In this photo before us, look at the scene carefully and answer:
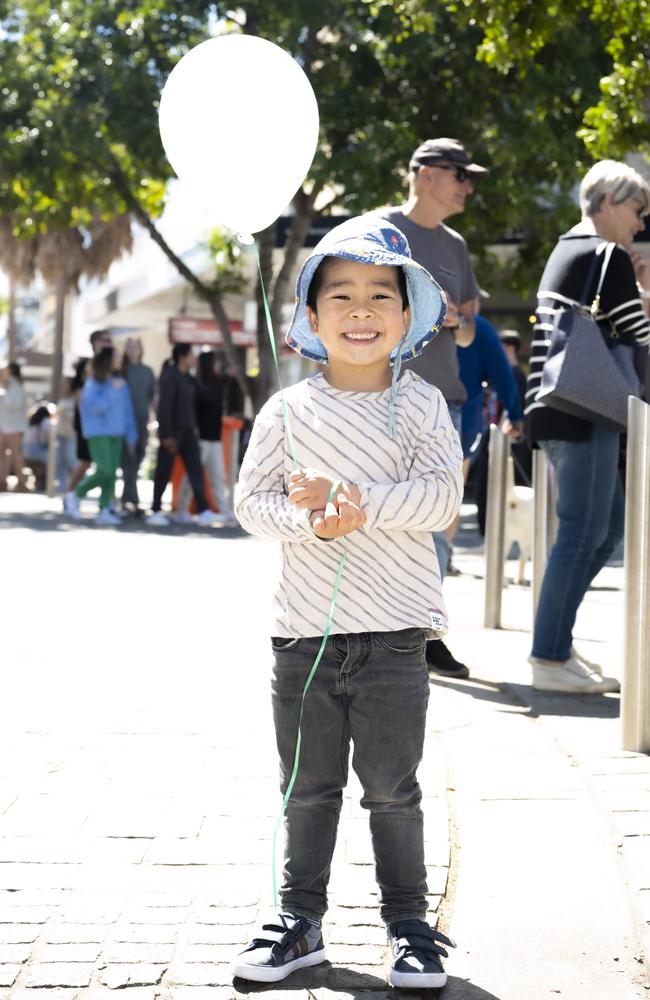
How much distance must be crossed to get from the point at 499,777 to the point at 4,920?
5.74 ft

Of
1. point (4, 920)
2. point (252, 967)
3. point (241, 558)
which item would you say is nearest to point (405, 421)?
point (252, 967)

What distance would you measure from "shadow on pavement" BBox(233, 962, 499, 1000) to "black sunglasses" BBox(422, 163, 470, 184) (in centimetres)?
393

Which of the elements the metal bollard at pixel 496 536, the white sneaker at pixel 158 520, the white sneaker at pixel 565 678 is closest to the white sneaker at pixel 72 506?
the white sneaker at pixel 158 520

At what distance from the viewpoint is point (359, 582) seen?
326cm

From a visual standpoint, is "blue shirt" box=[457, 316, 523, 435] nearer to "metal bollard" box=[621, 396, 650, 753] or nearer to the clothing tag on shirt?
"metal bollard" box=[621, 396, 650, 753]

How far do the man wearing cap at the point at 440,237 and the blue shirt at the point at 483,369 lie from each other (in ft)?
4.08

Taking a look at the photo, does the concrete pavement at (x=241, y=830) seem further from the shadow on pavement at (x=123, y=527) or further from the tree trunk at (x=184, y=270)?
the tree trunk at (x=184, y=270)

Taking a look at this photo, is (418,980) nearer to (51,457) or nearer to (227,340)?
(51,457)

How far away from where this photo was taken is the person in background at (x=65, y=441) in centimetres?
2107

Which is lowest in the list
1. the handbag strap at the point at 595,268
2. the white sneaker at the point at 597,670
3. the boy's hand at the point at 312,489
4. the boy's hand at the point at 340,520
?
the white sneaker at the point at 597,670

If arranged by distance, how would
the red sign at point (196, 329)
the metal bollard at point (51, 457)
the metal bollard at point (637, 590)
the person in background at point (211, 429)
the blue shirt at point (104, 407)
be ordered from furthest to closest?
the red sign at point (196, 329), the metal bollard at point (51, 457), the person in background at point (211, 429), the blue shirt at point (104, 407), the metal bollard at point (637, 590)

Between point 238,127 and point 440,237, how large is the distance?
278cm

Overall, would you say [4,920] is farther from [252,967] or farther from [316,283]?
[316,283]

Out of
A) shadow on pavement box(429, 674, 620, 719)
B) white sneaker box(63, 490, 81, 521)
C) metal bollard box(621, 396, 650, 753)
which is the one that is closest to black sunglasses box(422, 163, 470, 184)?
metal bollard box(621, 396, 650, 753)
